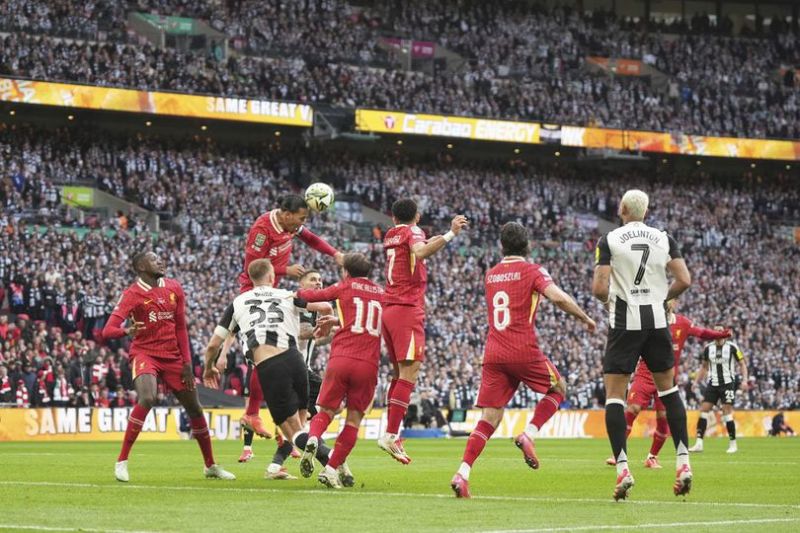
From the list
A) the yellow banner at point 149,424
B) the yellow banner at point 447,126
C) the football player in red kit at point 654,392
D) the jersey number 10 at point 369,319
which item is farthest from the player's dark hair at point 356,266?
the yellow banner at point 447,126

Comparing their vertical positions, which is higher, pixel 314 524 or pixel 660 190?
pixel 660 190

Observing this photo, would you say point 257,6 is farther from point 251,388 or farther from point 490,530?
point 490,530

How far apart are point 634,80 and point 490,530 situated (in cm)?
5744

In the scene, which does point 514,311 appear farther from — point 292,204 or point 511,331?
point 292,204

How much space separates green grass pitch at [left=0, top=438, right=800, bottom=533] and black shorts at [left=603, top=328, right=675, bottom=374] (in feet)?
4.07

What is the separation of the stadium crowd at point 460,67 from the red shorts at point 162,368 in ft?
114

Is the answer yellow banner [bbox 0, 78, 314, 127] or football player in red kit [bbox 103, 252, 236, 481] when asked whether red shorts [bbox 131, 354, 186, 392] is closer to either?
football player in red kit [bbox 103, 252, 236, 481]

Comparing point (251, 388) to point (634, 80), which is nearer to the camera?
point (251, 388)

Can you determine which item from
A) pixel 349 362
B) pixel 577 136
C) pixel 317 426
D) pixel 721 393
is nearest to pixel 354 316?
pixel 349 362

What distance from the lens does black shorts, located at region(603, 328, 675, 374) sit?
12312mm

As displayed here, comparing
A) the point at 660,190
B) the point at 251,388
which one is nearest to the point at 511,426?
→ the point at 251,388

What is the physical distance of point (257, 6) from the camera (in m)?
57.2

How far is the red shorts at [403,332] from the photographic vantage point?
15180 mm

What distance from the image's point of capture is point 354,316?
13.6 meters
